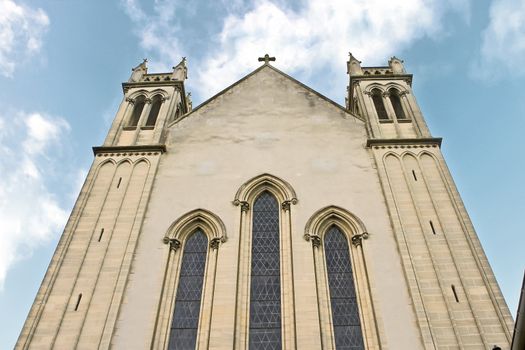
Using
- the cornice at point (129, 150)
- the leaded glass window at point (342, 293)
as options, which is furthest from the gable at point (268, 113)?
the leaded glass window at point (342, 293)

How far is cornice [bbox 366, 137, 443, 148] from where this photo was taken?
19.4 meters

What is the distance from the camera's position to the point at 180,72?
25.2 metres

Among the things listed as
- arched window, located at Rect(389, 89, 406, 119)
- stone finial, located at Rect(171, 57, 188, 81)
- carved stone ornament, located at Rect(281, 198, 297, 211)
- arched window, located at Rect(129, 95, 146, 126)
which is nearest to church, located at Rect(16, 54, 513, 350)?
carved stone ornament, located at Rect(281, 198, 297, 211)

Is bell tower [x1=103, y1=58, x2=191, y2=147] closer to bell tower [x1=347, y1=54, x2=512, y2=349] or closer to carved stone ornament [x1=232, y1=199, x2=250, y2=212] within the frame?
carved stone ornament [x1=232, y1=199, x2=250, y2=212]

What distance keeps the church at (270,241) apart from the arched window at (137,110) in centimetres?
33

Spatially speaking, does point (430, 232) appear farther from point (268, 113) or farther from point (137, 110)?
point (137, 110)

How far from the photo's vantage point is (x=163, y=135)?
20656 millimetres

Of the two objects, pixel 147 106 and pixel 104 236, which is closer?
pixel 104 236

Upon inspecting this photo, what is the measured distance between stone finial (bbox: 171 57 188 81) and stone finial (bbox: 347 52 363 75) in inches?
299

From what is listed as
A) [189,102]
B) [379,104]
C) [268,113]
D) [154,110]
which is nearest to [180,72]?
[189,102]

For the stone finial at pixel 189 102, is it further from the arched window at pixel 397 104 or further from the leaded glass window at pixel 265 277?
the arched window at pixel 397 104

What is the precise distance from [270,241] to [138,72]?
12.6 metres

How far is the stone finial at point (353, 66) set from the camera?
24372mm

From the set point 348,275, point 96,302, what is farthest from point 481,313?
point 96,302
